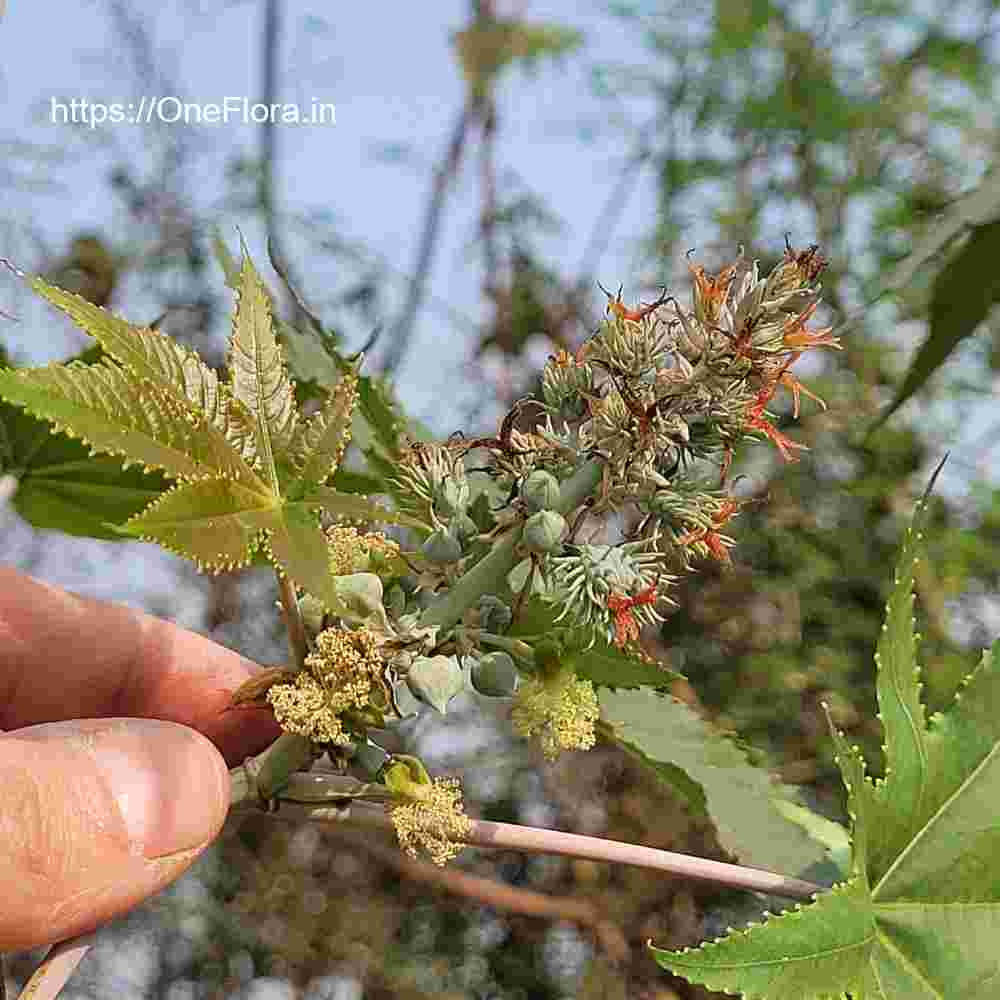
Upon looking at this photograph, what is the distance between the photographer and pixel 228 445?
0.56m

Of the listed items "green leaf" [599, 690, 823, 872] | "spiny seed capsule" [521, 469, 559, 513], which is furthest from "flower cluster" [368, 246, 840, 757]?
"green leaf" [599, 690, 823, 872]

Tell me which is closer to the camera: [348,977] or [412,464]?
[412,464]

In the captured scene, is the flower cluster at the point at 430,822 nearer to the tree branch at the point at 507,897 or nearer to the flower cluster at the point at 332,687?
the flower cluster at the point at 332,687

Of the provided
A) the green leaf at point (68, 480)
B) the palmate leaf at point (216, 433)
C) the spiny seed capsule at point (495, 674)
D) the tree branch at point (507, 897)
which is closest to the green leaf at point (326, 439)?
the palmate leaf at point (216, 433)

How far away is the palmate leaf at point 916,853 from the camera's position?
1.90 feet

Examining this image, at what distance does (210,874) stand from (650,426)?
84.7 inches

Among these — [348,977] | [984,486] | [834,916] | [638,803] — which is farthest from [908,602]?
[348,977]

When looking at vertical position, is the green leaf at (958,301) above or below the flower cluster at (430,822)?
above

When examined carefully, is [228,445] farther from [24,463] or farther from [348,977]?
[348,977]

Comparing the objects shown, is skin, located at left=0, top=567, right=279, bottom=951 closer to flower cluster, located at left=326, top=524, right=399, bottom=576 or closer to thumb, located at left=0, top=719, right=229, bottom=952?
thumb, located at left=0, top=719, right=229, bottom=952

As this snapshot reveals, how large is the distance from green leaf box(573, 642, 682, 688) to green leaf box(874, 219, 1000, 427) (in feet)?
1.27

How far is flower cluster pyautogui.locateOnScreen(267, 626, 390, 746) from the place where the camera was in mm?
555

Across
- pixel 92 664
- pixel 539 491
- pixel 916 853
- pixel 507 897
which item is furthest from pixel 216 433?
pixel 507 897

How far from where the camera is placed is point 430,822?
577mm
